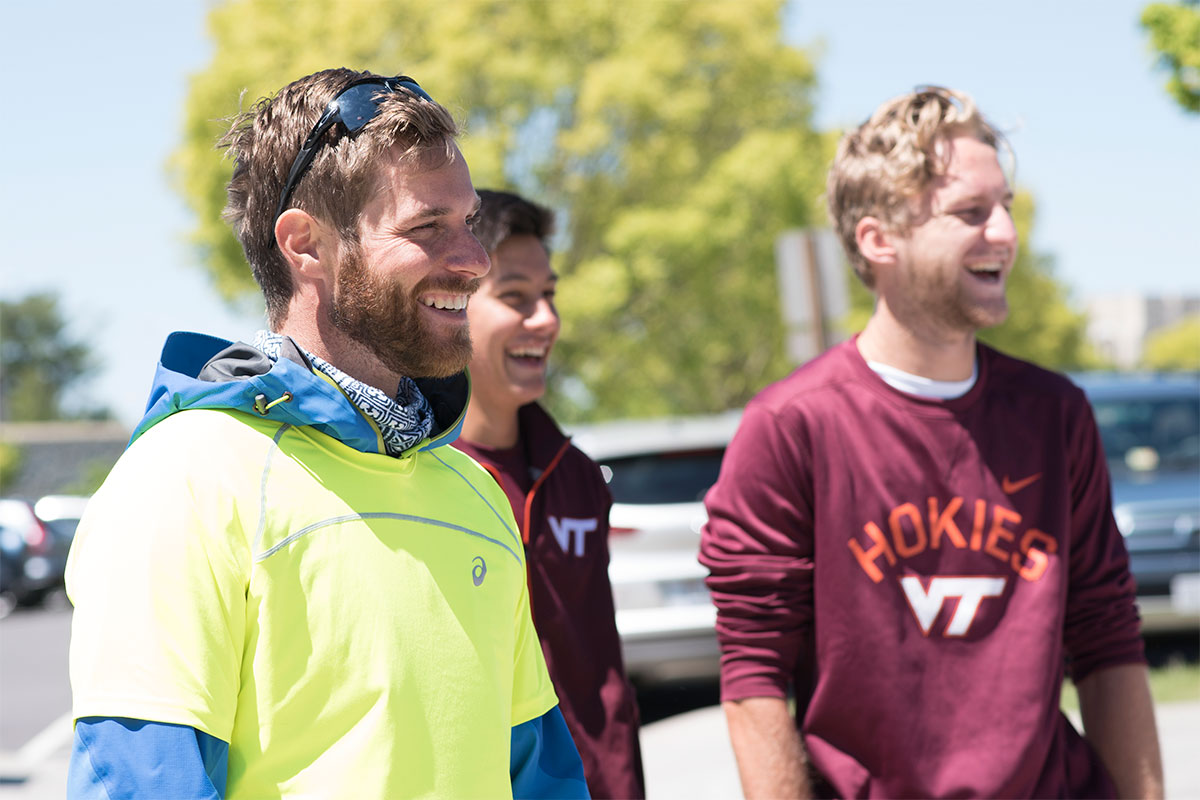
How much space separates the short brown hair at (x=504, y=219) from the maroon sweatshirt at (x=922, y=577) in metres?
0.93

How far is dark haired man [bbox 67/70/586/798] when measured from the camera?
1.41 meters

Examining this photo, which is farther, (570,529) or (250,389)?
(570,529)

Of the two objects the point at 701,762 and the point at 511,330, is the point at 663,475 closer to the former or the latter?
the point at 701,762

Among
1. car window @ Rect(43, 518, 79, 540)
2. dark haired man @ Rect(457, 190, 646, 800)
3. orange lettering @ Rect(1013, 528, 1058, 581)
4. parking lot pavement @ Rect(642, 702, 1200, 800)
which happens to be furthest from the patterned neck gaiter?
car window @ Rect(43, 518, 79, 540)

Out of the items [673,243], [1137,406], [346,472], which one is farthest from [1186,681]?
[673,243]

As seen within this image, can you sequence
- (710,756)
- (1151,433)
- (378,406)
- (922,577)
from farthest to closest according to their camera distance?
(1151,433) < (710,756) < (922,577) < (378,406)

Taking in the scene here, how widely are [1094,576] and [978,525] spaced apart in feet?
1.04

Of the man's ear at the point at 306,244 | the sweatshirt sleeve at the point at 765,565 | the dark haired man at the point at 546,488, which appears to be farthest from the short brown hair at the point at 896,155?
the man's ear at the point at 306,244

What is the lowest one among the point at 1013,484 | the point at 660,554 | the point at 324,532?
the point at 660,554

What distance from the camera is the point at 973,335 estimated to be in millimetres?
2859

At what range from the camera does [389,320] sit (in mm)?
1768

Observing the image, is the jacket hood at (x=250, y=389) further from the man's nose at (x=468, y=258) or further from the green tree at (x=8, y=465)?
the green tree at (x=8, y=465)

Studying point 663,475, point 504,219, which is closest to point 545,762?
point 504,219

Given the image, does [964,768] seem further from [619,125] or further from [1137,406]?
[619,125]
